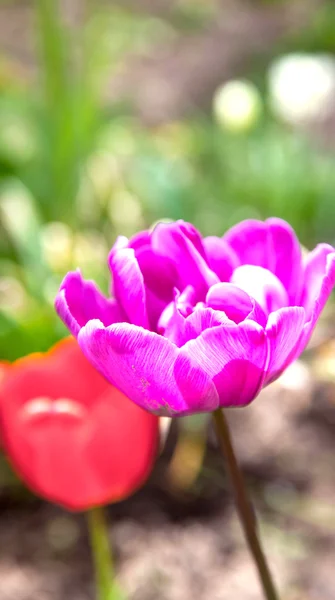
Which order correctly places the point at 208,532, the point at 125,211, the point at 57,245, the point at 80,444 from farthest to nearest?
the point at 125,211
the point at 57,245
the point at 208,532
the point at 80,444

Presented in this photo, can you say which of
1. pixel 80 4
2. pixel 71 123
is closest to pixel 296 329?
pixel 71 123

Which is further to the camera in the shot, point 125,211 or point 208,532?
point 125,211

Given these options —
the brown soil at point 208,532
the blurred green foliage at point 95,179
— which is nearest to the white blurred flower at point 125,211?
the blurred green foliage at point 95,179

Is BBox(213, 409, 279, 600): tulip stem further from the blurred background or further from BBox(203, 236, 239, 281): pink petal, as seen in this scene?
the blurred background

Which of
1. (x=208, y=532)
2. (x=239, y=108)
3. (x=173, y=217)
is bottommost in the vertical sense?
(x=208, y=532)

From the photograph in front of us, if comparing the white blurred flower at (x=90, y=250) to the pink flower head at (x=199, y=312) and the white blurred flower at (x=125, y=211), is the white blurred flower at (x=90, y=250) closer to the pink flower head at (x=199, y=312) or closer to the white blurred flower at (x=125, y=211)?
the white blurred flower at (x=125, y=211)

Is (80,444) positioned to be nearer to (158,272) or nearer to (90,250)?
(158,272)

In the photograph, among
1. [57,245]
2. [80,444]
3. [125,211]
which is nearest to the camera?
[80,444]

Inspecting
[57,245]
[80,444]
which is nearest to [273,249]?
[80,444]
